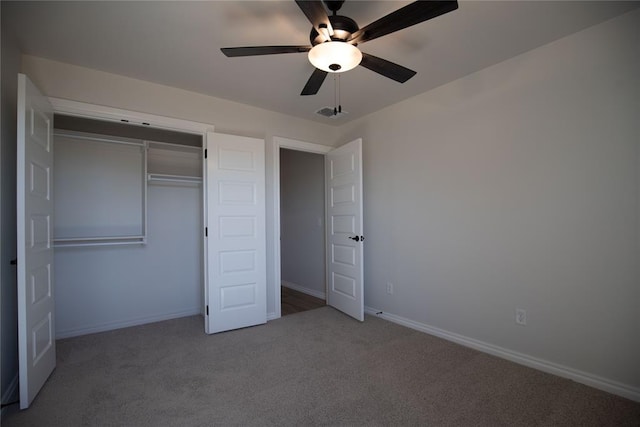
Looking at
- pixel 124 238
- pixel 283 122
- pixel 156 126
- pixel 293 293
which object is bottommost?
pixel 293 293

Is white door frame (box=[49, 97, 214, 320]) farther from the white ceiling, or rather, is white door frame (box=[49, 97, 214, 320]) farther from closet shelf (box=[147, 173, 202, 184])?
closet shelf (box=[147, 173, 202, 184])

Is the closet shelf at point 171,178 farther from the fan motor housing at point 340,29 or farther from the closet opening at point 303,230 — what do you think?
the fan motor housing at point 340,29

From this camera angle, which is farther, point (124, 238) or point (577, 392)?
point (124, 238)

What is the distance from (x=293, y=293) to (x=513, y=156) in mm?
3663

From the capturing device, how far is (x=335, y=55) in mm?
1719

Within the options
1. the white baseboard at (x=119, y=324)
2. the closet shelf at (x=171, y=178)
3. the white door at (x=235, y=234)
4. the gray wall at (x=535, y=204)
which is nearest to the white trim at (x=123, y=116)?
the white door at (x=235, y=234)

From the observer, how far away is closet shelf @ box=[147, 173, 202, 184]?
347 centimetres

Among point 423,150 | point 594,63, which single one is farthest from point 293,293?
point 594,63

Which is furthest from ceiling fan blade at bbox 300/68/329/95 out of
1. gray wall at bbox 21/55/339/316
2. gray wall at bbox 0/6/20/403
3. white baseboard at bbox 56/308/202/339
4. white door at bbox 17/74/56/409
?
white baseboard at bbox 56/308/202/339

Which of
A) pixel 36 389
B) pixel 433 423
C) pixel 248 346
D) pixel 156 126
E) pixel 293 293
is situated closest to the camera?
pixel 433 423

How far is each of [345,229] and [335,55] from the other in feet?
7.58

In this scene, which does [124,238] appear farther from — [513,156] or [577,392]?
[577,392]

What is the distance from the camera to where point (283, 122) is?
151 inches

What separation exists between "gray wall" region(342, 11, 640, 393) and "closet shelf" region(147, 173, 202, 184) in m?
2.48
